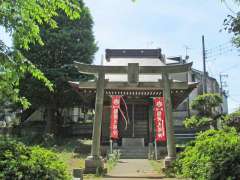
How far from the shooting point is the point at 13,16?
598 centimetres

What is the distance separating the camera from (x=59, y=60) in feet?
86.3

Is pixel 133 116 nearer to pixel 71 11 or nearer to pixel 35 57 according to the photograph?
pixel 35 57

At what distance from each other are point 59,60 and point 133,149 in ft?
30.2

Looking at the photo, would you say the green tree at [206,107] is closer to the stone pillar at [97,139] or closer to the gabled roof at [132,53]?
the gabled roof at [132,53]

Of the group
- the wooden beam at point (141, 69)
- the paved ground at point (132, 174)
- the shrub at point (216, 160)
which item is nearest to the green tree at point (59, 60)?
the paved ground at point (132, 174)

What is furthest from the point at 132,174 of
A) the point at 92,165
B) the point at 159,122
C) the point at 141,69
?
the point at 159,122

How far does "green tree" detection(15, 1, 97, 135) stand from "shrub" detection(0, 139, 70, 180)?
1848 cm

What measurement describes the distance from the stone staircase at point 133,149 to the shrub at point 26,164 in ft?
47.4

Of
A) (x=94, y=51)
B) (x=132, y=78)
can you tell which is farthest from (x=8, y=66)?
(x=94, y=51)

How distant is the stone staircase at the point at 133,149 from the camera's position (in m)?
20.7

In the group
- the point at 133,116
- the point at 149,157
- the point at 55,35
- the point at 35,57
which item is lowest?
the point at 149,157

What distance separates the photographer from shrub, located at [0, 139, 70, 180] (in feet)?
17.3

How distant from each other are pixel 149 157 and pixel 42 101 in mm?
9657

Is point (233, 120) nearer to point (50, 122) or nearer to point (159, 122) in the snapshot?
point (159, 122)
